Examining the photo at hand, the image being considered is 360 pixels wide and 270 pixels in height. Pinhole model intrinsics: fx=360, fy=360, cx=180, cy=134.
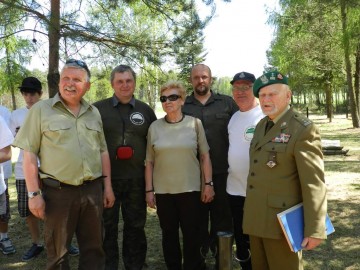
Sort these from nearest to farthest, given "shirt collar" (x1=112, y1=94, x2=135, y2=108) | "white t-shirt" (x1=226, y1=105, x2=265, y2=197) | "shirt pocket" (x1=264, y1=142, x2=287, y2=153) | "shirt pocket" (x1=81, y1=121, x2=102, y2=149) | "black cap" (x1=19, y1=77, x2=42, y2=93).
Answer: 1. "shirt pocket" (x1=264, y1=142, x2=287, y2=153)
2. "shirt pocket" (x1=81, y1=121, x2=102, y2=149)
3. "white t-shirt" (x1=226, y1=105, x2=265, y2=197)
4. "shirt collar" (x1=112, y1=94, x2=135, y2=108)
5. "black cap" (x1=19, y1=77, x2=42, y2=93)

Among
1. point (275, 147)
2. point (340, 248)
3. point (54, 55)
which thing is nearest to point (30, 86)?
point (54, 55)

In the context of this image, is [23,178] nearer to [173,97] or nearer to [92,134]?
[92,134]

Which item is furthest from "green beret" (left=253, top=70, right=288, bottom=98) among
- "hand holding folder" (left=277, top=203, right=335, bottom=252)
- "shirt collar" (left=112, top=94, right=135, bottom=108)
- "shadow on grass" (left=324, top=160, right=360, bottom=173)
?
"shadow on grass" (left=324, top=160, right=360, bottom=173)

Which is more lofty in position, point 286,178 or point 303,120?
point 303,120

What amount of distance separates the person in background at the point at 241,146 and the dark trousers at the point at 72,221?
1.20m

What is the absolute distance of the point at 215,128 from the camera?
3.70m

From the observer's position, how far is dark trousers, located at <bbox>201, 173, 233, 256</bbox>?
3.66 metres

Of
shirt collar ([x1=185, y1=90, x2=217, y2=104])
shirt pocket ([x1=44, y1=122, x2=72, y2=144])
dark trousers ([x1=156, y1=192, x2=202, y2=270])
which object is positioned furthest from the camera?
shirt collar ([x1=185, y1=90, x2=217, y2=104])

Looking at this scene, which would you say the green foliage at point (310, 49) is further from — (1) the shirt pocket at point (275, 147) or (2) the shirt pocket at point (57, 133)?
(2) the shirt pocket at point (57, 133)

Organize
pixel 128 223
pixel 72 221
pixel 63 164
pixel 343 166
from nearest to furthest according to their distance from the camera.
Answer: pixel 63 164, pixel 72 221, pixel 128 223, pixel 343 166

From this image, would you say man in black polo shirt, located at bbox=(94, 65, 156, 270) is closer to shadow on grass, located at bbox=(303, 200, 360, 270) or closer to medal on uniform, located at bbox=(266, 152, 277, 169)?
medal on uniform, located at bbox=(266, 152, 277, 169)

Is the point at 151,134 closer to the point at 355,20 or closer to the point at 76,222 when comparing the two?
the point at 76,222

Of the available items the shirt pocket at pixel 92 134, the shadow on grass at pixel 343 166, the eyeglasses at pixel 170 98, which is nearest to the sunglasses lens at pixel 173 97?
the eyeglasses at pixel 170 98

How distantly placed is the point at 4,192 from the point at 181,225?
2.06m
